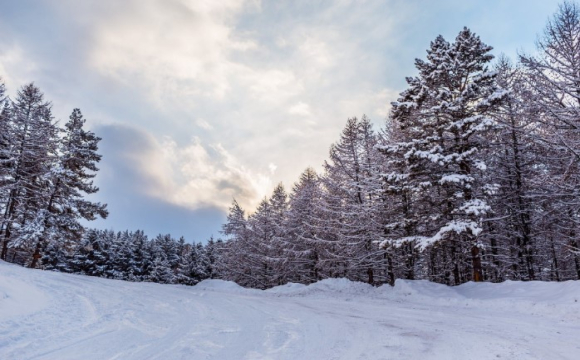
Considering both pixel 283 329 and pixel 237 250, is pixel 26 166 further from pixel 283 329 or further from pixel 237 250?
pixel 283 329

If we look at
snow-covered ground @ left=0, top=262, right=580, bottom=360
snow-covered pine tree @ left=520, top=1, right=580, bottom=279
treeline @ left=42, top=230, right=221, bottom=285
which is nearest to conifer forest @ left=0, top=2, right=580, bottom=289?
snow-covered pine tree @ left=520, top=1, right=580, bottom=279

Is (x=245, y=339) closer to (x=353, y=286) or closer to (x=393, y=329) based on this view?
(x=393, y=329)

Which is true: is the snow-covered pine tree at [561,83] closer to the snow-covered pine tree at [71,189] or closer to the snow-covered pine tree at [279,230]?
the snow-covered pine tree at [279,230]

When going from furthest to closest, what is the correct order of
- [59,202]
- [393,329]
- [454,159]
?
[59,202]
[454,159]
[393,329]

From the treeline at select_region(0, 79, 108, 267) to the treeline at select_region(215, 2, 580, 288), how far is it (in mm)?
20212

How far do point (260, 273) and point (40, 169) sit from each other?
2320 centimetres

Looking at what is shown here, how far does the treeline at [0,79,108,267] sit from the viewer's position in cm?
2539

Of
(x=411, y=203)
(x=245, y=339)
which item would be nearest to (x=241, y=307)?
(x=245, y=339)

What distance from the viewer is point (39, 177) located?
28203mm

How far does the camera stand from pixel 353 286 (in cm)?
1873

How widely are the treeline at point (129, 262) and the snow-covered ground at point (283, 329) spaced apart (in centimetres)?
3563

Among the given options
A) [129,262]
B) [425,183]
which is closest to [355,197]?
[425,183]

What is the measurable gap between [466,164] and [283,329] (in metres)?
13.0

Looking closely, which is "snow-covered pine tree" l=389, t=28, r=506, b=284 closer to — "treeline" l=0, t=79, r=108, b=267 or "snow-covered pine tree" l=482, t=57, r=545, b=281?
"snow-covered pine tree" l=482, t=57, r=545, b=281
